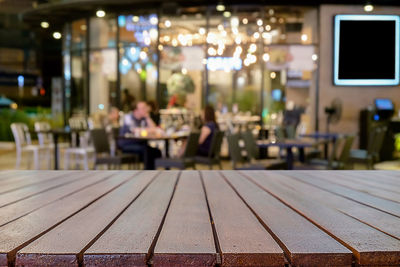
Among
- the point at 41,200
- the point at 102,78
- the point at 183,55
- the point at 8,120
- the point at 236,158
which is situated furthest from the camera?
the point at 8,120

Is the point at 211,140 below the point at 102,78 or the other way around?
below

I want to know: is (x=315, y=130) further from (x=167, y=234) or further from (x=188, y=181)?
(x=167, y=234)

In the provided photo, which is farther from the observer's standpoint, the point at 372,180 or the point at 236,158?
the point at 236,158

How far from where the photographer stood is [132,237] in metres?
1.13

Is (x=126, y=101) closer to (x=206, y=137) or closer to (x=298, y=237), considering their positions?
(x=206, y=137)

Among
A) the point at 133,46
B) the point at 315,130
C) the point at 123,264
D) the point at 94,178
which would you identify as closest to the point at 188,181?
the point at 94,178

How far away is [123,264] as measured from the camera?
3.30 feet

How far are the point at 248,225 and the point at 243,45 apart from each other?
10.3 metres

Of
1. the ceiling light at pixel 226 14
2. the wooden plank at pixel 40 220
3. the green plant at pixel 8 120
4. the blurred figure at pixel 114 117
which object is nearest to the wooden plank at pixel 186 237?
the wooden plank at pixel 40 220

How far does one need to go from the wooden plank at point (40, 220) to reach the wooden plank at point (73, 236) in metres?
0.03

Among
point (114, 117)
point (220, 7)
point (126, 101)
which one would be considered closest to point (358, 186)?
point (220, 7)

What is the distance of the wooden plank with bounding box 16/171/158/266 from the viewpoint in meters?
1.00

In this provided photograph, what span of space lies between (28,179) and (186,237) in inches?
51.4

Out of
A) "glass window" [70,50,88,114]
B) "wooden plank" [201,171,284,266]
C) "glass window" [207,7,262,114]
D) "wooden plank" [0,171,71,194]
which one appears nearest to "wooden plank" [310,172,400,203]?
"wooden plank" [201,171,284,266]
